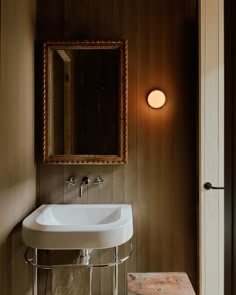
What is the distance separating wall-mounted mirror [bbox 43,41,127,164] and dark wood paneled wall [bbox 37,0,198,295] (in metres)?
0.11

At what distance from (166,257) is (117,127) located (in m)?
1.01

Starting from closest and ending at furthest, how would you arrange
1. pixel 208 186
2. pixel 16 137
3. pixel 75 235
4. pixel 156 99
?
pixel 75 235
pixel 16 137
pixel 208 186
pixel 156 99

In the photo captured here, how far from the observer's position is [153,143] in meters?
2.21

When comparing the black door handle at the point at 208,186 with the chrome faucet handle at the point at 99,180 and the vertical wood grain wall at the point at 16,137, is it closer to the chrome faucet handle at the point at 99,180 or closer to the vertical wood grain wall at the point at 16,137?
the chrome faucet handle at the point at 99,180

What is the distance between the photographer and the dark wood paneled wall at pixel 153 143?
2.19m

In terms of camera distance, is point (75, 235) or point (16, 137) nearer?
point (75, 235)

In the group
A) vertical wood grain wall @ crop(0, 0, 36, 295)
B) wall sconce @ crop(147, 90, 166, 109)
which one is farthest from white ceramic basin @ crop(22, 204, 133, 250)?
wall sconce @ crop(147, 90, 166, 109)

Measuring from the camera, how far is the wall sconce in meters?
2.16

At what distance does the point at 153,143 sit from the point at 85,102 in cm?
57

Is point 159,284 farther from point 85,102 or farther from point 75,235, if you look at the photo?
point 85,102

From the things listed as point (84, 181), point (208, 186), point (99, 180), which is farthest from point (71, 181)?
point (208, 186)

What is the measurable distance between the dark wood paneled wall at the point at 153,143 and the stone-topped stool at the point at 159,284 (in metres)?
0.24

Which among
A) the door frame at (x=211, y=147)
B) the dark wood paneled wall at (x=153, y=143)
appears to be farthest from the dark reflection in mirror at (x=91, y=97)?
the door frame at (x=211, y=147)

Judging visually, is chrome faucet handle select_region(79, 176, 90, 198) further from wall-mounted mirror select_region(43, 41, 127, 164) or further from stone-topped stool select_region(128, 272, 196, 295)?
stone-topped stool select_region(128, 272, 196, 295)
